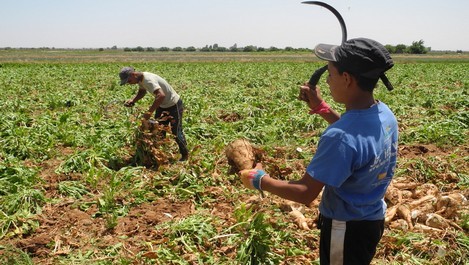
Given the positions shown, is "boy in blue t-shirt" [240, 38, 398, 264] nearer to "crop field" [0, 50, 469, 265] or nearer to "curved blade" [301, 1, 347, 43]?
"curved blade" [301, 1, 347, 43]

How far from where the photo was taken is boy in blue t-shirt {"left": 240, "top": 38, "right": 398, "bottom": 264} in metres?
1.85

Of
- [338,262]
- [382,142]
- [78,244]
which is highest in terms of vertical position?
[382,142]

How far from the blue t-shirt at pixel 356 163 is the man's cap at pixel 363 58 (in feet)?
0.65

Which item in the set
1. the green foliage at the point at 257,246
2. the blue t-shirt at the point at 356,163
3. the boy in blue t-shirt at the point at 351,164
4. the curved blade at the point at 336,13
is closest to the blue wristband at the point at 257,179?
the boy in blue t-shirt at the point at 351,164

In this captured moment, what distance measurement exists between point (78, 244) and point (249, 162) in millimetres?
2496

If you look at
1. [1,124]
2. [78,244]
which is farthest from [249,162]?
[1,124]

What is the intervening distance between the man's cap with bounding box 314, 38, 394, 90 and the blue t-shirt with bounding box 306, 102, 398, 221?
0.65 feet

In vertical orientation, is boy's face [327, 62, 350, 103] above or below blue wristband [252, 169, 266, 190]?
above

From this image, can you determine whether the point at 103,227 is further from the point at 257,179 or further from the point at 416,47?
the point at 416,47

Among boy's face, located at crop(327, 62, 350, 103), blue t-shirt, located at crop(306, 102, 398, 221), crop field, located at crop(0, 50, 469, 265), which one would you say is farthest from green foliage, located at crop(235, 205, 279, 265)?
boy's face, located at crop(327, 62, 350, 103)

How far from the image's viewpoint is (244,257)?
3.58m

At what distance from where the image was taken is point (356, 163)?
188 cm

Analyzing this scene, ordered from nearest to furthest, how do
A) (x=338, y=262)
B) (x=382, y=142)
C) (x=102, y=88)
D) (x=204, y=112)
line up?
1. (x=382, y=142)
2. (x=338, y=262)
3. (x=204, y=112)
4. (x=102, y=88)

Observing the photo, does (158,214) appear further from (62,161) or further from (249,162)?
(62,161)
